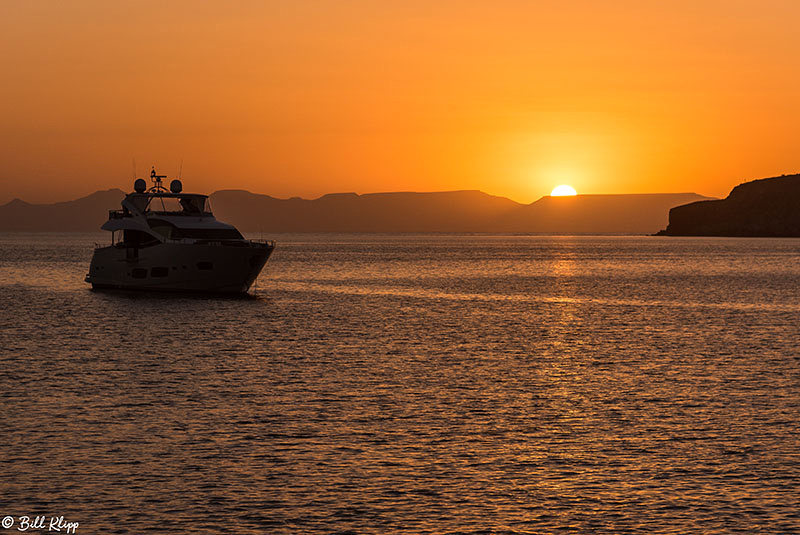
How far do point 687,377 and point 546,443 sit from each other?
1186cm

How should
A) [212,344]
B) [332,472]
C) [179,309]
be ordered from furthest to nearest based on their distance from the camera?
[179,309] < [212,344] < [332,472]

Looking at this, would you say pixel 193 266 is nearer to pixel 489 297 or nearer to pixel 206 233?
pixel 206 233

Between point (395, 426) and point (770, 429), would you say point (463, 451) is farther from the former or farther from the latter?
point (770, 429)

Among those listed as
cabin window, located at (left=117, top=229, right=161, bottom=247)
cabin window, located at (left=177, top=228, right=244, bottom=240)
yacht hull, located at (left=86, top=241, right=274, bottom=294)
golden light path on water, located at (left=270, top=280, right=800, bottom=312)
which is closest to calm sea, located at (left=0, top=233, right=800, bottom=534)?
yacht hull, located at (left=86, top=241, right=274, bottom=294)

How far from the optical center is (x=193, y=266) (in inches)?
2559

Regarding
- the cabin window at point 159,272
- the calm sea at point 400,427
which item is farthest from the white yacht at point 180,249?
the calm sea at point 400,427

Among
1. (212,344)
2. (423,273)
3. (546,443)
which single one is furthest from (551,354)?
(423,273)

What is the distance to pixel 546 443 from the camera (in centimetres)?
2095

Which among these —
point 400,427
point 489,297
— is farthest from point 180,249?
point 400,427

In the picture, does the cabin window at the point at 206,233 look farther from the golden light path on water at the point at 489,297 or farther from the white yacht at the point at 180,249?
the golden light path on water at the point at 489,297

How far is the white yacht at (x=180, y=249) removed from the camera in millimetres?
65000

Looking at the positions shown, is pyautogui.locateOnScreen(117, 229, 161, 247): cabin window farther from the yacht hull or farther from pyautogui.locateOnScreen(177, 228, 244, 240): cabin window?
pyautogui.locateOnScreen(177, 228, 244, 240): cabin window

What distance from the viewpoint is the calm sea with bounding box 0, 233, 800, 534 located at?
1598cm

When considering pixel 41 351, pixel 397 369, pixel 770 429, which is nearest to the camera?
pixel 770 429
